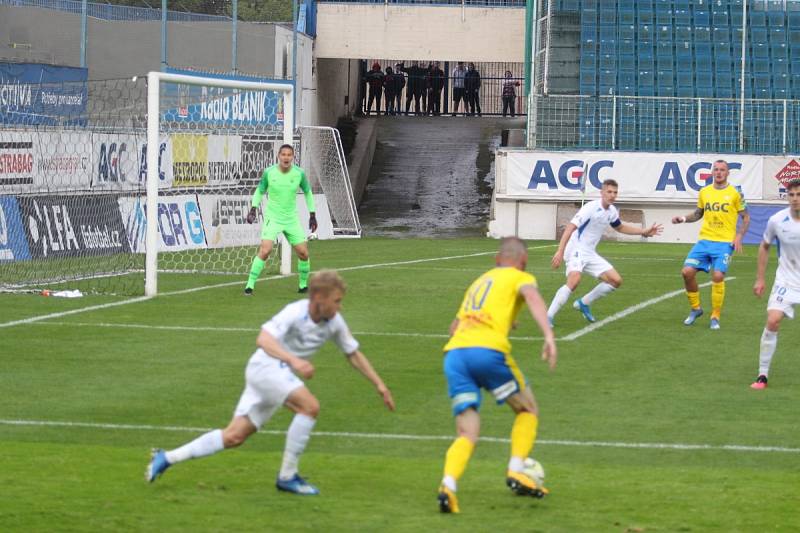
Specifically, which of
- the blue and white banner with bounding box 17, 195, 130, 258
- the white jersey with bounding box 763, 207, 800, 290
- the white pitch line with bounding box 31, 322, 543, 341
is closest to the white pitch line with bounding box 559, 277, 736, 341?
the white pitch line with bounding box 31, 322, 543, 341

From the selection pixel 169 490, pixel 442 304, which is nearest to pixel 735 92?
pixel 442 304

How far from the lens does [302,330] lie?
8586 millimetres

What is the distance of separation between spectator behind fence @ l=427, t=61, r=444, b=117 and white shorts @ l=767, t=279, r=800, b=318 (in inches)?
1576

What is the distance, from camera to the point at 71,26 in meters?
42.1

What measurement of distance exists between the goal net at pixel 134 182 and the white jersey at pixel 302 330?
39.0 ft

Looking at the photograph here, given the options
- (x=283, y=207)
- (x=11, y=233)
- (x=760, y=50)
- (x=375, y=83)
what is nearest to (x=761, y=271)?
(x=283, y=207)

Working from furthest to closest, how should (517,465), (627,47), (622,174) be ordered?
(627,47) → (622,174) → (517,465)

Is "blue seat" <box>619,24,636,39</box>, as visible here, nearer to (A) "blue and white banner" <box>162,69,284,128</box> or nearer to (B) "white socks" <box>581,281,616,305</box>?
(A) "blue and white banner" <box>162,69,284,128</box>

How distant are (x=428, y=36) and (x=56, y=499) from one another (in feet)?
130

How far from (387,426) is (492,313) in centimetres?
302

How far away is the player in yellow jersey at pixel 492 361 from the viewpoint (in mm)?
8484

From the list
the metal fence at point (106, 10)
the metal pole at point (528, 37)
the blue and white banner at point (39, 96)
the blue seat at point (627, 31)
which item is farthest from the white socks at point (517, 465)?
the blue seat at point (627, 31)

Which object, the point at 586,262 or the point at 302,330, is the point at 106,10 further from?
the point at 302,330

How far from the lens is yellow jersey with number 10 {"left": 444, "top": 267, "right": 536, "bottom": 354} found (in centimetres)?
865
